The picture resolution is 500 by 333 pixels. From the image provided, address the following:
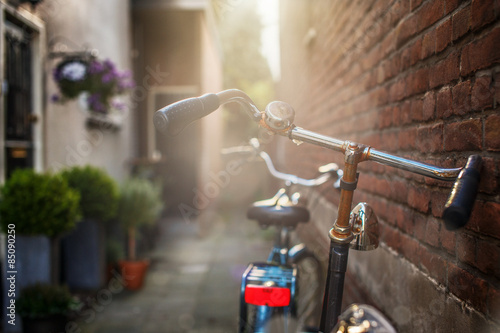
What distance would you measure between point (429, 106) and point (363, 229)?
54 centimetres

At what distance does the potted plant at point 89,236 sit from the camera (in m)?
4.45

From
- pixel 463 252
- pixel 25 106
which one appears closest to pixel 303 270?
pixel 463 252

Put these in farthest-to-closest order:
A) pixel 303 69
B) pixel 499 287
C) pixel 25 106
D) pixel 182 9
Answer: pixel 182 9 < pixel 303 69 < pixel 25 106 < pixel 499 287

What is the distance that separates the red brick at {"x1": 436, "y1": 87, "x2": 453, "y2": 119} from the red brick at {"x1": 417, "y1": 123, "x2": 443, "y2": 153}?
38 mm

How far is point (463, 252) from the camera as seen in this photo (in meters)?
1.22

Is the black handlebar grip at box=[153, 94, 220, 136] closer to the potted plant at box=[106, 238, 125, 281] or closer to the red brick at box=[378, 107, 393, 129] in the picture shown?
the red brick at box=[378, 107, 393, 129]

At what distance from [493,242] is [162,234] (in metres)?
7.28

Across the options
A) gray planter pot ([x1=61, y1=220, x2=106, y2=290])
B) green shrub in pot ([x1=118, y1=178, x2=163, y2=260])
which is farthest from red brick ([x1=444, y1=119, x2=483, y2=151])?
green shrub in pot ([x1=118, y1=178, x2=163, y2=260])

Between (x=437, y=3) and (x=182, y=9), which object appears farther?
(x=182, y=9)

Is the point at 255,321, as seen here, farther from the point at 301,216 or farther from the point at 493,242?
the point at 493,242

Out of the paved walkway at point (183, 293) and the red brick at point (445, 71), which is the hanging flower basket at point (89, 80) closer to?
the paved walkway at point (183, 293)

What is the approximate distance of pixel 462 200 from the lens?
0.86 metres

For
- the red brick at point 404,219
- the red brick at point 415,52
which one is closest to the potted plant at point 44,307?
the red brick at point 404,219

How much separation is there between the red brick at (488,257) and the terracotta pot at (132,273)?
14.3 feet
